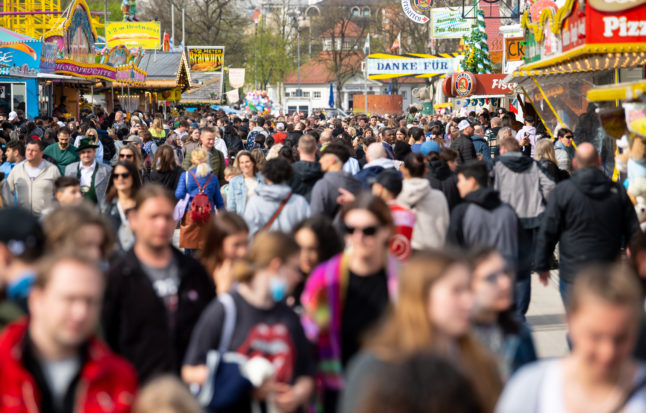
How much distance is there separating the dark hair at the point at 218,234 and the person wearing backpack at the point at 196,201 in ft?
13.4

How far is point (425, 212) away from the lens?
7.20 metres

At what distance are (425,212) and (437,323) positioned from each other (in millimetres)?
4035

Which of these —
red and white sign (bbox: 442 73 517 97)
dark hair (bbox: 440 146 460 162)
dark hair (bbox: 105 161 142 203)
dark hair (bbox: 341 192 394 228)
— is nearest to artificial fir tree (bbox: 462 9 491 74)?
red and white sign (bbox: 442 73 517 97)

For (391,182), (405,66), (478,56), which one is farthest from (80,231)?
(405,66)

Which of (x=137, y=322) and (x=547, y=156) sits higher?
(x=547, y=156)

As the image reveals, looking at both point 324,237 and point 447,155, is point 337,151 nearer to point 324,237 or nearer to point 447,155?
point 447,155

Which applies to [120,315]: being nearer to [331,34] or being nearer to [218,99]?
[218,99]

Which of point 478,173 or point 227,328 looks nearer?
point 227,328

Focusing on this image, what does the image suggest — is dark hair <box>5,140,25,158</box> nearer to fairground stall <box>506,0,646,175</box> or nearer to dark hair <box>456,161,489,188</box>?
dark hair <box>456,161,489,188</box>

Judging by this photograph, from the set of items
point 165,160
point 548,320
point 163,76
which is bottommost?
point 548,320

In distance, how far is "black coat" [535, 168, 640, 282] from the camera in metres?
7.05

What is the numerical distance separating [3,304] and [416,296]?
5.14ft

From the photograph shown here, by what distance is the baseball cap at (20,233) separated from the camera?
A: 388cm

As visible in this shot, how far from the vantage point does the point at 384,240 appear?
4.51 metres
